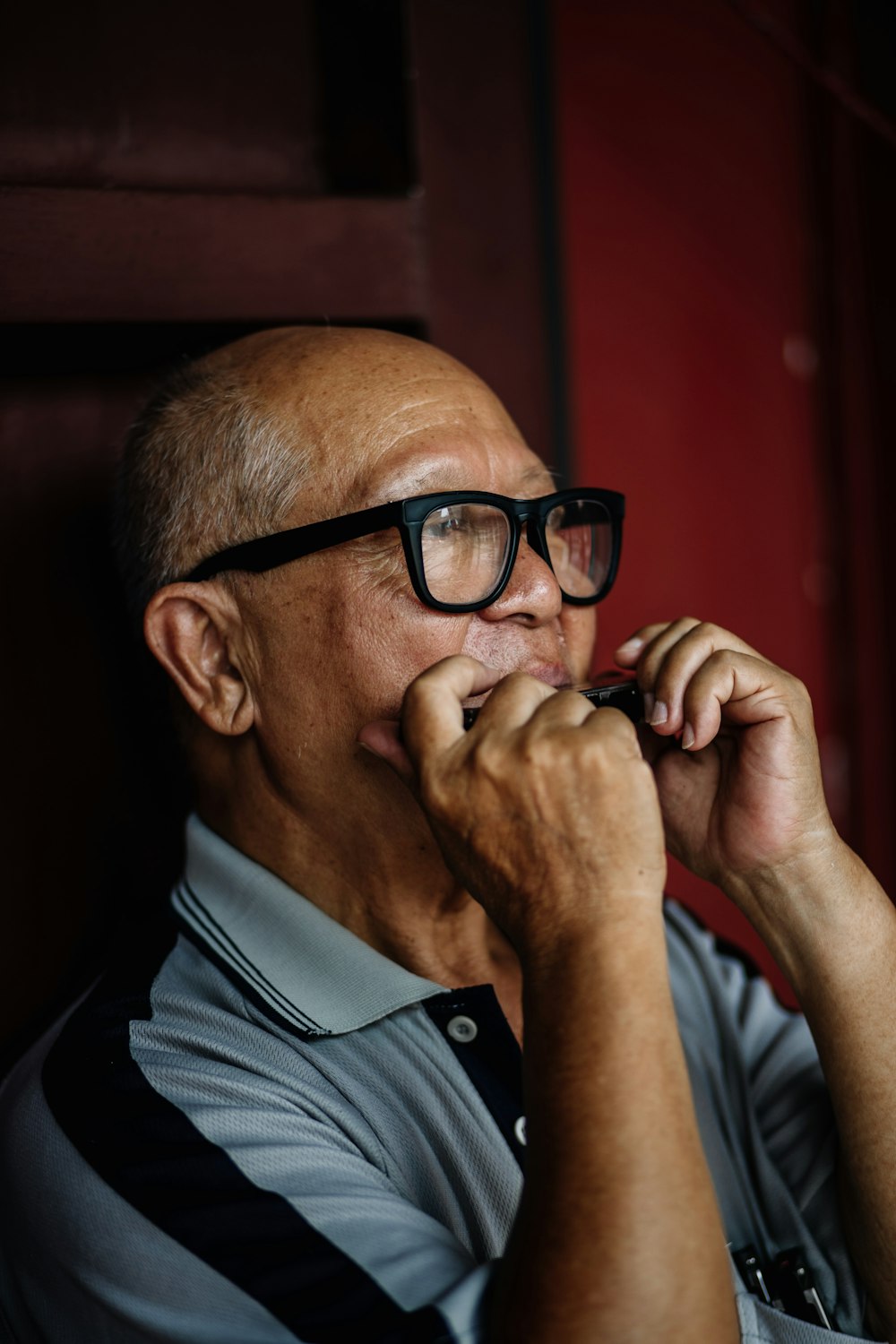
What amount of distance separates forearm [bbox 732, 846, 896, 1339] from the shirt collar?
18.7 inches

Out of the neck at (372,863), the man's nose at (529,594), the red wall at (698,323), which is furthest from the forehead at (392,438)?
the red wall at (698,323)

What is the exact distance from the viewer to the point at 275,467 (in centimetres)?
146

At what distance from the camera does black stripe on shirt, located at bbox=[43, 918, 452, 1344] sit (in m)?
1.03

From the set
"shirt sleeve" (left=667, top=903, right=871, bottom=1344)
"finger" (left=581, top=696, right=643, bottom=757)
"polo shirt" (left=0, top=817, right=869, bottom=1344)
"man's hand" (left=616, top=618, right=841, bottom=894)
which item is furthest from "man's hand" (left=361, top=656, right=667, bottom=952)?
"shirt sleeve" (left=667, top=903, right=871, bottom=1344)

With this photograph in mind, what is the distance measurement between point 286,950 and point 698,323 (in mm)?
1693

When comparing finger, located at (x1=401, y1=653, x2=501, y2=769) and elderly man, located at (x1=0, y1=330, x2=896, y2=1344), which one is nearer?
elderly man, located at (x1=0, y1=330, x2=896, y2=1344)

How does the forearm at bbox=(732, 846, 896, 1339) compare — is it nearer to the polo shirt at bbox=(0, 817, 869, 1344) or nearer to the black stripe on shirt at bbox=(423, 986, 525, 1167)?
the polo shirt at bbox=(0, 817, 869, 1344)

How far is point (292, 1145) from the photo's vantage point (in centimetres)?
121

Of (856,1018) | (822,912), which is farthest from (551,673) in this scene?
(856,1018)

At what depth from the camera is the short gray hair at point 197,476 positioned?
1.46 meters

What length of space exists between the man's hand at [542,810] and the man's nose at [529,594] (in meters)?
0.28

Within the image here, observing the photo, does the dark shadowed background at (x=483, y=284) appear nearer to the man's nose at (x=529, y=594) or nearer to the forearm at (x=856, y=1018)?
the man's nose at (x=529, y=594)

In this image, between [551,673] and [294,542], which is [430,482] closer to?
[294,542]

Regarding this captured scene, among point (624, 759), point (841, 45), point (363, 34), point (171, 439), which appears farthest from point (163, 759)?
point (841, 45)
